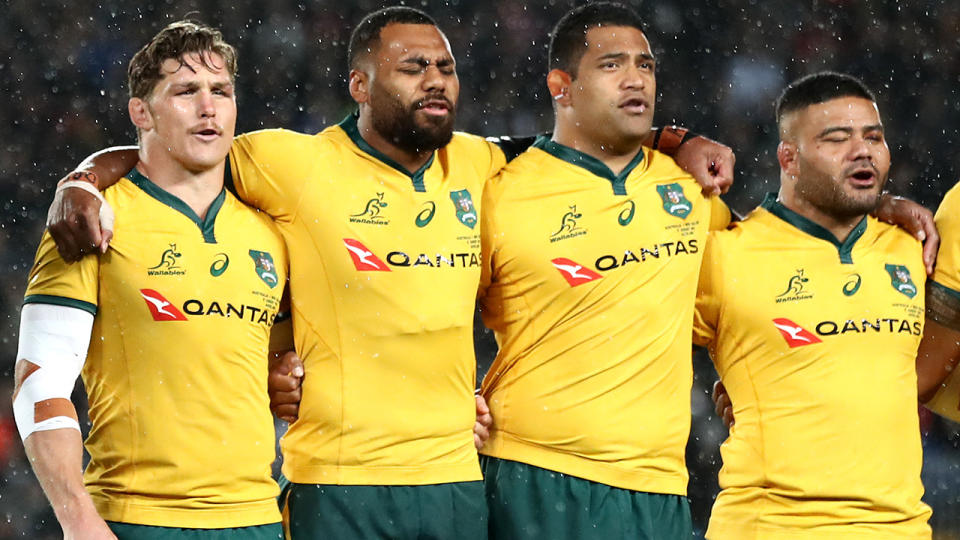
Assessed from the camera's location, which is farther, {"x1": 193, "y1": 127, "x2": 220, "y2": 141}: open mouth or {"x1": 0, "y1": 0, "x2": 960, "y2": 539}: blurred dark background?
{"x1": 0, "y1": 0, "x2": 960, "y2": 539}: blurred dark background

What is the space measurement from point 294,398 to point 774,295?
169cm

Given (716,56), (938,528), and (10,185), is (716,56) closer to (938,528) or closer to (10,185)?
(938,528)

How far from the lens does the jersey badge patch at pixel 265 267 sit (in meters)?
4.20

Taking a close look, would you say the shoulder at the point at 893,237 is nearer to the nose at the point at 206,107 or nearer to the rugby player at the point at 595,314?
the rugby player at the point at 595,314

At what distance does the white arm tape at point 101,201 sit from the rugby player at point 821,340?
2077 millimetres

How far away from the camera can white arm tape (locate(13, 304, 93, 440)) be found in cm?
384

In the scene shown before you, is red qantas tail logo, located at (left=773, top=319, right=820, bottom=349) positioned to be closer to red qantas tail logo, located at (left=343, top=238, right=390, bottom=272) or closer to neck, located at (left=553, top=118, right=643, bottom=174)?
neck, located at (left=553, top=118, right=643, bottom=174)

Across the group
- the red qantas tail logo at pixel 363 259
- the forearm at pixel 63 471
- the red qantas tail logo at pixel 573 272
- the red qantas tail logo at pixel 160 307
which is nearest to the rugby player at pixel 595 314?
the red qantas tail logo at pixel 573 272

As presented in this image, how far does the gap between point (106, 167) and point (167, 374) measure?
2.18 feet

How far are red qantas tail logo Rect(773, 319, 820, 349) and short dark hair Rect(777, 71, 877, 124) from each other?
83 cm

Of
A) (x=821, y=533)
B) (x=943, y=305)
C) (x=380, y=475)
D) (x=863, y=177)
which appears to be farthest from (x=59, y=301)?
(x=943, y=305)

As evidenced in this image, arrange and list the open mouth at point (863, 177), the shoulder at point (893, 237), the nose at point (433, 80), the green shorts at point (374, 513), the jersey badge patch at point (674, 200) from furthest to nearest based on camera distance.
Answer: the shoulder at point (893, 237)
the open mouth at point (863, 177)
the jersey badge patch at point (674, 200)
the nose at point (433, 80)
the green shorts at point (374, 513)

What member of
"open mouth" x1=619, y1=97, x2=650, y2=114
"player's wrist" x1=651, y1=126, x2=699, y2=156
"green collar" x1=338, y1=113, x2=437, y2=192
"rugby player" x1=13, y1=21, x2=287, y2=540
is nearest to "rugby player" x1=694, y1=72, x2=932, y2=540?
"player's wrist" x1=651, y1=126, x2=699, y2=156

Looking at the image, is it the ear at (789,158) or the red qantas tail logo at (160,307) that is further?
the ear at (789,158)
